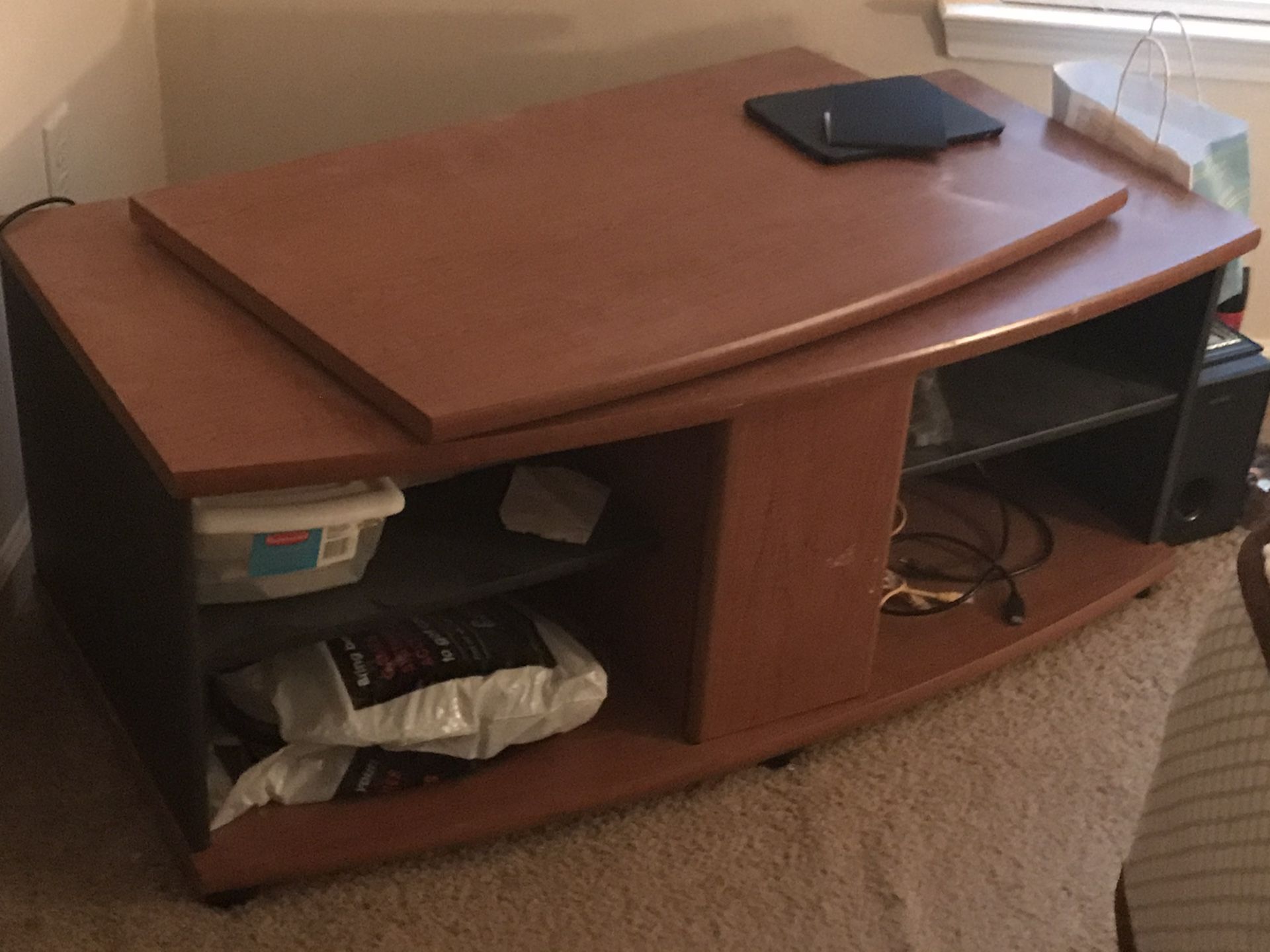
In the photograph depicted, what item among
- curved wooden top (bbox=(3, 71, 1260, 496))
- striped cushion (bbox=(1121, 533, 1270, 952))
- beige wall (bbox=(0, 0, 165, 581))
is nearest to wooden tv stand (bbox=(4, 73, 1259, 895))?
curved wooden top (bbox=(3, 71, 1260, 496))

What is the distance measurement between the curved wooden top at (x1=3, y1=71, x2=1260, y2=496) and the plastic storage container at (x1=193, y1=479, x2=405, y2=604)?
0.07m

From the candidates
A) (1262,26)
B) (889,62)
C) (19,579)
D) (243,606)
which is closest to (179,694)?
(243,606)

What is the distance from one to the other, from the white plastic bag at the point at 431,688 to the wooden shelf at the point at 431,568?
0.27ft

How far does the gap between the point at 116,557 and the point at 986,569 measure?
0.92 metres

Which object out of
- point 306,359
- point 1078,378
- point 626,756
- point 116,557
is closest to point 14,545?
point 116,557

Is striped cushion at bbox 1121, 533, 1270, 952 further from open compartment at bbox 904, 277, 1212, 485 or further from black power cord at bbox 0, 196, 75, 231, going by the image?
black power cord at bbox 0, 196, 75, 231

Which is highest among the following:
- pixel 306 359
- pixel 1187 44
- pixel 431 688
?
pixel 1187 44

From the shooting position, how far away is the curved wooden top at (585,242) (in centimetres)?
111

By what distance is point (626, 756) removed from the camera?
52.9 inches

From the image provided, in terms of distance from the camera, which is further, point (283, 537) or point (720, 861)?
point (720, 861)

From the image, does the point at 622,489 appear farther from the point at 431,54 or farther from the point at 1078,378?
the point at 431,54

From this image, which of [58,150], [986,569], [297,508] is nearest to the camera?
[297,508]

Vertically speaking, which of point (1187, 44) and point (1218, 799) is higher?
point (1187, 44)

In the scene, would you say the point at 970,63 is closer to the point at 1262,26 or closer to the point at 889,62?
the point at 889,62
